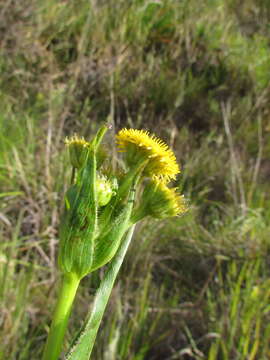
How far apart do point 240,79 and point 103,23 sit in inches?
52.1

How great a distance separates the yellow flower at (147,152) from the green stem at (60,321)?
24 centimetres

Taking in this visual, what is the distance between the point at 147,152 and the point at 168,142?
2692 millimetres

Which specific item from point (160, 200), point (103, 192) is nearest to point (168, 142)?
point (160, 200)

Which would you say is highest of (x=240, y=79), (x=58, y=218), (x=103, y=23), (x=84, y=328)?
(x=103, y=23)

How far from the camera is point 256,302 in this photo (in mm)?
2287

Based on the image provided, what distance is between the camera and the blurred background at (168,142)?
229cm

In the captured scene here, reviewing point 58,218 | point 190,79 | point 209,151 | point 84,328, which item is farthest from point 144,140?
point 190,79

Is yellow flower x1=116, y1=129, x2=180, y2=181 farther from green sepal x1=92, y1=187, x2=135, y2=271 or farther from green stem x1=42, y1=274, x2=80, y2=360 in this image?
green stem x1=42, y1=274, x2=80, y2=360

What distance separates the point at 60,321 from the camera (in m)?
0.82

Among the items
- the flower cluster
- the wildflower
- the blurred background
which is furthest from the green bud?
the blurred background

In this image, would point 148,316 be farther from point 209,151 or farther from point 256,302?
point 209,151

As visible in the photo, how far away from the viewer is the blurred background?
2.29 meters

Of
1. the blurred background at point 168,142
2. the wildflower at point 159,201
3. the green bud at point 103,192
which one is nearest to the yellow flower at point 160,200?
the wildflower at point 159,201

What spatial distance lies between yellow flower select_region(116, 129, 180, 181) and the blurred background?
0.89 metres
